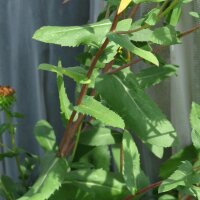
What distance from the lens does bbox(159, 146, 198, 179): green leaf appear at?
89 cm

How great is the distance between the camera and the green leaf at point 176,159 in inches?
35.2

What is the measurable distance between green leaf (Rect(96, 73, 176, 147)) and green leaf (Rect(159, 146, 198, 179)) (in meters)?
0.20

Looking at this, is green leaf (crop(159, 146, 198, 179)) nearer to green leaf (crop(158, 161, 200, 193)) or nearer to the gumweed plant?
the gumweed plant

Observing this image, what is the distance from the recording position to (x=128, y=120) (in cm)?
70

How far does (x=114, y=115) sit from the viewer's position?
60 cm

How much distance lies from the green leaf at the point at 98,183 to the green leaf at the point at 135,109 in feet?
0.42

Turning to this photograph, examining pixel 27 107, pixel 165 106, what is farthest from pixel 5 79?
pixel 165 106

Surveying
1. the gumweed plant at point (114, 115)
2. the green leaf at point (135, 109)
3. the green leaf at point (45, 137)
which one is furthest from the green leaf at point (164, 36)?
the green leaf at point (45, 137)

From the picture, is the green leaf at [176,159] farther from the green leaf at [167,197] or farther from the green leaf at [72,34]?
the green leaf at [72,34]

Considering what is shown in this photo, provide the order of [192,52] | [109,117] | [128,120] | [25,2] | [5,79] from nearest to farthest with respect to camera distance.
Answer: [109,117] < [128,120] < [192,52] < [25,2] < [5,79]

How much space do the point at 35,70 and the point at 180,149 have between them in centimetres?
44

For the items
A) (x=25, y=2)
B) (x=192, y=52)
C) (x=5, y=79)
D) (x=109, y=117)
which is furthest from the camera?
(x=5, y=79)

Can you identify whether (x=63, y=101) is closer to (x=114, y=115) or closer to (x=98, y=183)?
(x=114, y=115)

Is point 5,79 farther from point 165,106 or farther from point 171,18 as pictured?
point 171,18
